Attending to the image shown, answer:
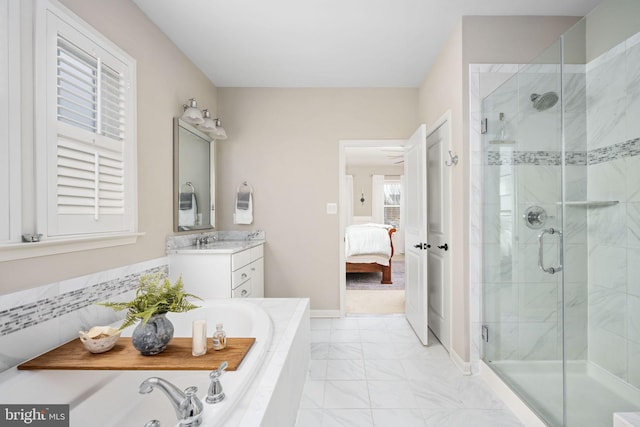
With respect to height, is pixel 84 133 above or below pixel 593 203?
above

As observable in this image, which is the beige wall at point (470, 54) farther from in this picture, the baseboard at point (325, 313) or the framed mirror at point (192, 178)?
the framed mirror at point (192, 178)

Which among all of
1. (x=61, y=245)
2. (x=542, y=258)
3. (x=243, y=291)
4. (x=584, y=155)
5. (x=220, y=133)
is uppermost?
(x=220, y=133)

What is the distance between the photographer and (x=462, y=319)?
2.38 m

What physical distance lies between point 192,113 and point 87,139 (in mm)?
1106

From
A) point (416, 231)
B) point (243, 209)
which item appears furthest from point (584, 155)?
point (243, 209)

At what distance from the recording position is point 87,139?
169cm

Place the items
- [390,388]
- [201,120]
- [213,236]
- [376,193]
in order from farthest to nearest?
[376,193] < [213,236] < [201,120] < [390,388]

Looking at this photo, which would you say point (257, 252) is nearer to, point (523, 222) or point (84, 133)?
point (84, 133)

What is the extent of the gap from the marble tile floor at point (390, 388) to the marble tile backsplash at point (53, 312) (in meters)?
1.29

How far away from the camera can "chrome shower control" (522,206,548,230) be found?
73.4 inches

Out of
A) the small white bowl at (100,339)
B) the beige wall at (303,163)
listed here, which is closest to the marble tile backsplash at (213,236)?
the beige wall at (303,163)

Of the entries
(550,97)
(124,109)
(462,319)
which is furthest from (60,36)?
(462,319)

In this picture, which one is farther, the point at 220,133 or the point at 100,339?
the point at 220,133

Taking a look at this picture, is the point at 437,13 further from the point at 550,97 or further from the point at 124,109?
the point at 124,109
